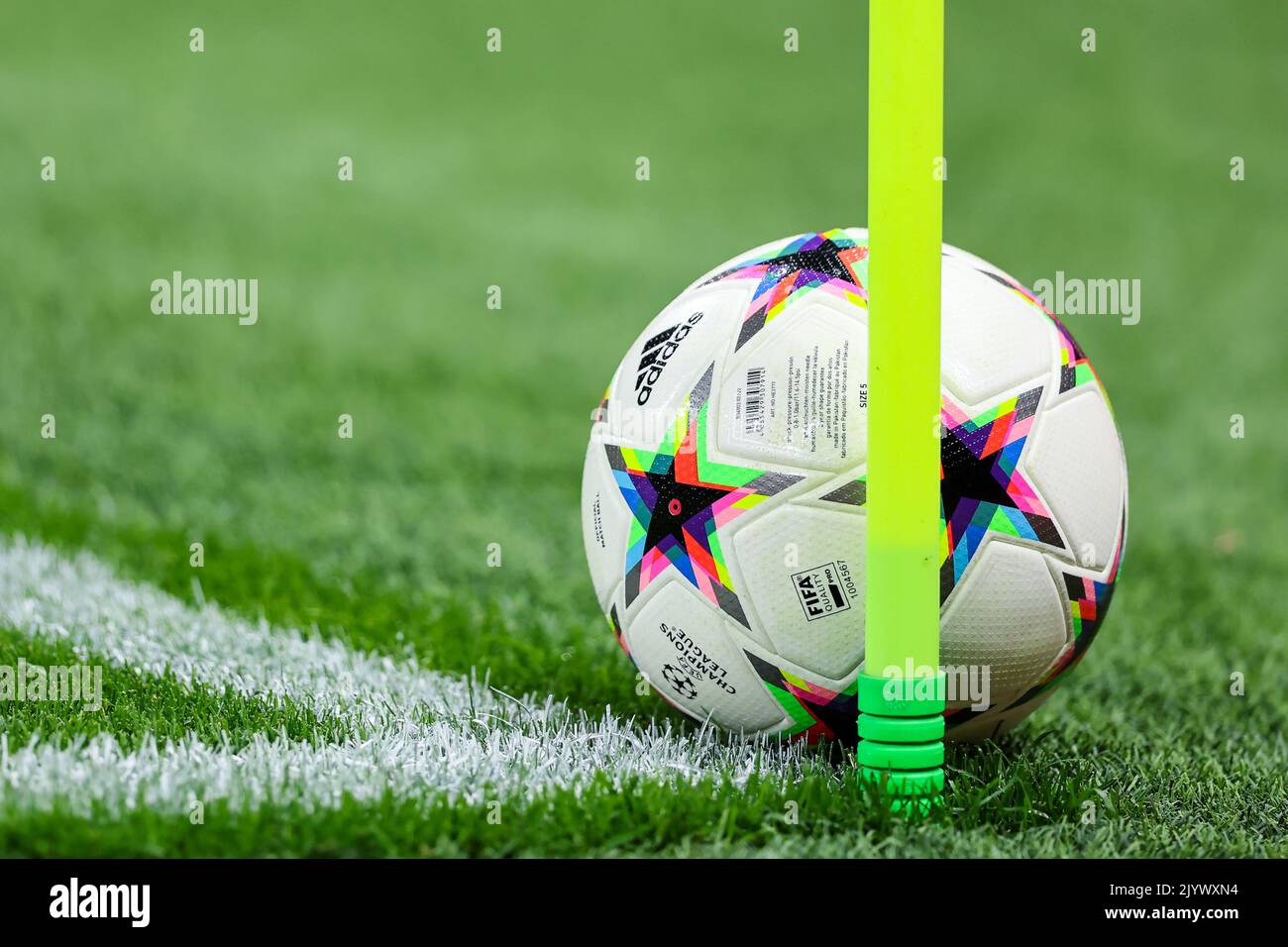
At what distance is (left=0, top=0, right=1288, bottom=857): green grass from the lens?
3.84 meters

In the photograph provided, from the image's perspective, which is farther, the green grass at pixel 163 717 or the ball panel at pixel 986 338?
the green grass at pixel 163 717

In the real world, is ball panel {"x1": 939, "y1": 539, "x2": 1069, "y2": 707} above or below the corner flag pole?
below

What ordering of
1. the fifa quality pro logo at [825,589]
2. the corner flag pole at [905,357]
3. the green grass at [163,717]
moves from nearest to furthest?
the corner flag pole at [905,357]
the fifa quality pro logo at [825,589]
the green grass at [163,717]

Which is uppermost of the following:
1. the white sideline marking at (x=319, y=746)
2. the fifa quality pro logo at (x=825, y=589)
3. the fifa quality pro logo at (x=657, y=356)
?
the fifa quality pro logo at (x=657, y=356)

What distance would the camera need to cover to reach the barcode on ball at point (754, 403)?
3.59 m

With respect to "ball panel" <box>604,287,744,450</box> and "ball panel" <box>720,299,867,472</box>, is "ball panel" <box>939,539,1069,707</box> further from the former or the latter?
"ball panel" <box>604,287,744,450</box>

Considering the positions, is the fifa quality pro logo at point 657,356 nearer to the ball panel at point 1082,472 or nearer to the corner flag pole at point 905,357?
the corner flag pole at point 905,357

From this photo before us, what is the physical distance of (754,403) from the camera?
3.61 meters

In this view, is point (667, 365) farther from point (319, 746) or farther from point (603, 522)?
point (319, 746)

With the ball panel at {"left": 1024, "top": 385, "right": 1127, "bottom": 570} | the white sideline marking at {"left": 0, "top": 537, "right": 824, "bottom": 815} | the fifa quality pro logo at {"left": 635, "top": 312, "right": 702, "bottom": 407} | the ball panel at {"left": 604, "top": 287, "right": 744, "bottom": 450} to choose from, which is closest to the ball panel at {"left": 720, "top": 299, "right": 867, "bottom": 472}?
the ball panel at {"left": 604, "top": 287, "right": 744, "bottom": 450}

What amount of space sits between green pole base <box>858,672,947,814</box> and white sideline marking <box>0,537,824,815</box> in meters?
0.34

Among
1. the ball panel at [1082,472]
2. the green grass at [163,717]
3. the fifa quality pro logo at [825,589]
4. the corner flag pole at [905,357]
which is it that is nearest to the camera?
the corner flag pole at [905,357]

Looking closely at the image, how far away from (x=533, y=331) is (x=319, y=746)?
7200 millimetres

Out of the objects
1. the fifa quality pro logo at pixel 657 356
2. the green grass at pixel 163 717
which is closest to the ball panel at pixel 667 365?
the fifa quality pro logo at pixel 657 356
